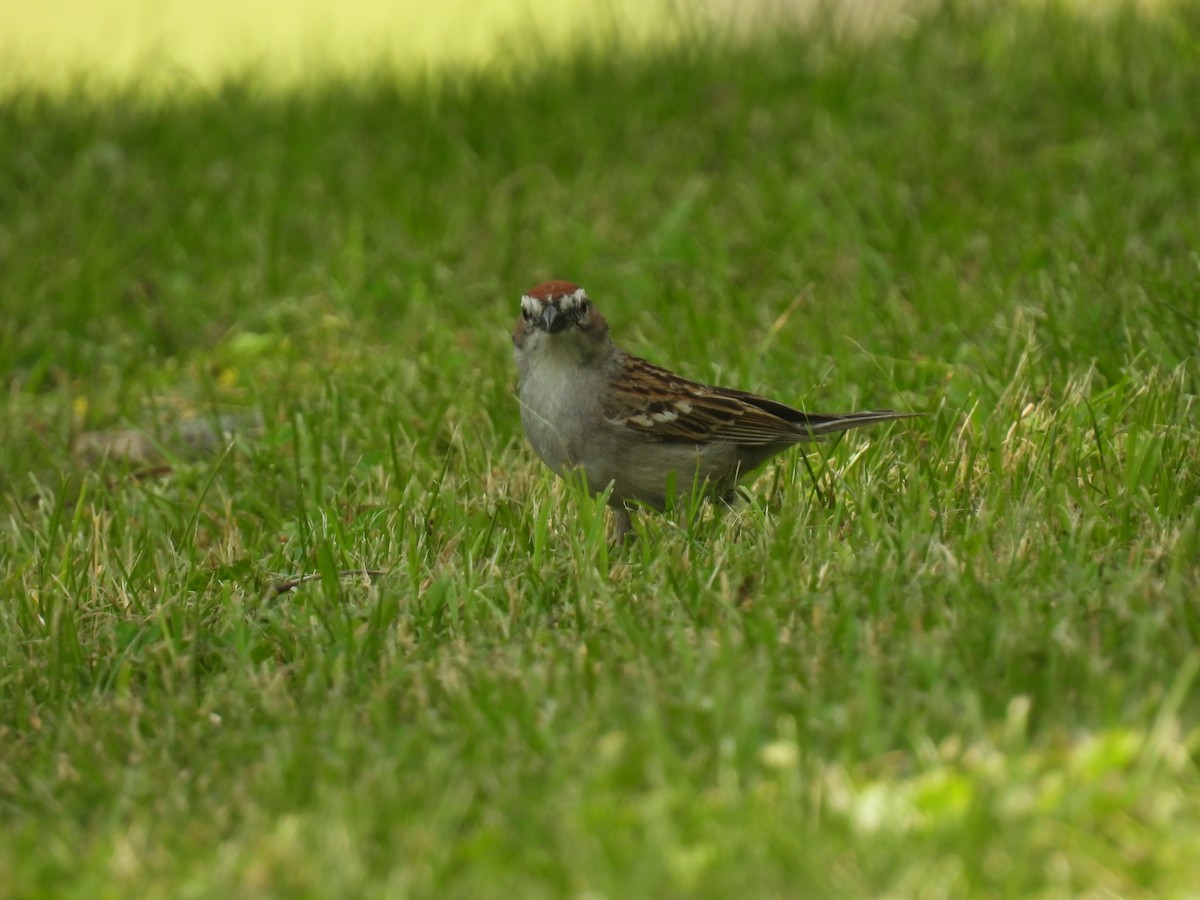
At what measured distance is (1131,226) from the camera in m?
7.02

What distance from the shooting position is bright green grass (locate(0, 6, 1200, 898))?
3088mm

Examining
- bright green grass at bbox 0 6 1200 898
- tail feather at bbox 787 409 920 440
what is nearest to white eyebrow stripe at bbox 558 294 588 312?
bright green grass at bbox 0 6 1200 898

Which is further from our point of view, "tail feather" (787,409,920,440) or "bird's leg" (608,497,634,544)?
"bird's leg" (608,497,634,544)

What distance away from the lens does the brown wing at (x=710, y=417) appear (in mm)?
5156

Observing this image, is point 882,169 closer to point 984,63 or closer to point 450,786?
point 984,63

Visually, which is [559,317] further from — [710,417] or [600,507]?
[600,507]

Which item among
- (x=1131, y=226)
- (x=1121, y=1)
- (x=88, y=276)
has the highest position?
(x=1121, y=1)

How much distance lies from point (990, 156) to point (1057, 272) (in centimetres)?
165

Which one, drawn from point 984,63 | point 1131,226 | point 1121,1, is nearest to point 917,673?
point 1131,226

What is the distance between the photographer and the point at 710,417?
17.2 feet

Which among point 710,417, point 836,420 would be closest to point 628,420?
point 710,417

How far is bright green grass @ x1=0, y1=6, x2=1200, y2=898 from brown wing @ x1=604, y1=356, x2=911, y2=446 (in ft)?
0.57

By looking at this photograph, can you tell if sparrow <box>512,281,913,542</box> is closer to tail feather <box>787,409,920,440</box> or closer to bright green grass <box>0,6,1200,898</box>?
tail feather <box>787,409,920,440</box>

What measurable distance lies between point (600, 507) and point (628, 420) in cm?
45
